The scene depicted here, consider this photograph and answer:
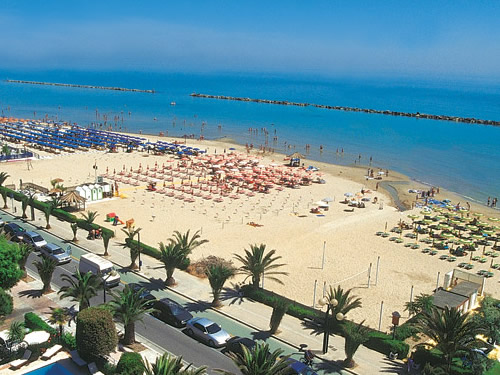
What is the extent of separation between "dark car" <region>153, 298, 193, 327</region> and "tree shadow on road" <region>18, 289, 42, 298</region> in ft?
18.7

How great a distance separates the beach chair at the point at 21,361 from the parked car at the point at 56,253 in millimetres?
9455

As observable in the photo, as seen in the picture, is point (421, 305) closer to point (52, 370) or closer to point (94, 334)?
point (94, 334)

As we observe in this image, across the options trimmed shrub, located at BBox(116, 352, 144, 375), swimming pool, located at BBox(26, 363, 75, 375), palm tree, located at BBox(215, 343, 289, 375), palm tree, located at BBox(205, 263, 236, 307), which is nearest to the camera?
palm tree, located at BBox(215, 343, 289, 375)

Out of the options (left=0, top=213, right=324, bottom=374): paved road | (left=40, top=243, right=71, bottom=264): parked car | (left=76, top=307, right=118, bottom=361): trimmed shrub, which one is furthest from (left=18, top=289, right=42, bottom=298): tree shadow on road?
(left=76, top=307, right=118, bottom=361): trimmed shrub

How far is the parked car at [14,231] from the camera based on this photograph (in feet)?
88.9

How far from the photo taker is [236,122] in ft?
364

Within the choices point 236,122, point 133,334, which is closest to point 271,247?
point 133,334

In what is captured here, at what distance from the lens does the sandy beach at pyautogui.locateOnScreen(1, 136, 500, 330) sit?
25250mm

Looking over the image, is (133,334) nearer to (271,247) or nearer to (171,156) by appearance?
(271,247)

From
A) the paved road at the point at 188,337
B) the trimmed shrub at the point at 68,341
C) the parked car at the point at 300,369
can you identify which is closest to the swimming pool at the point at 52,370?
the trimmed shrub at the point at 68,341

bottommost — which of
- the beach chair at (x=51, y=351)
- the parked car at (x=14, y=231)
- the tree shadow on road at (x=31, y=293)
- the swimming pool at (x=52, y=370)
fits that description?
the tree shadow on road at (x=31, y=293)

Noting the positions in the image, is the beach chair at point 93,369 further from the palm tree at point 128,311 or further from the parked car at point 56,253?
the parked car at point 56,253

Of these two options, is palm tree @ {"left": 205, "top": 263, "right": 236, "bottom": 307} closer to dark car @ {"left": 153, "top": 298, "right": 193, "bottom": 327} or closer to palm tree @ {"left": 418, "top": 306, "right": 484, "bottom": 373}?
dark car @ {"left": 153, "top": 298, "right": 193, "bottom": 327}

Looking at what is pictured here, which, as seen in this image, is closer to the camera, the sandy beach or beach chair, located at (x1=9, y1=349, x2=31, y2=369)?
beach chair, located at (x1=9, y1=349, x2=31, y2=369)
